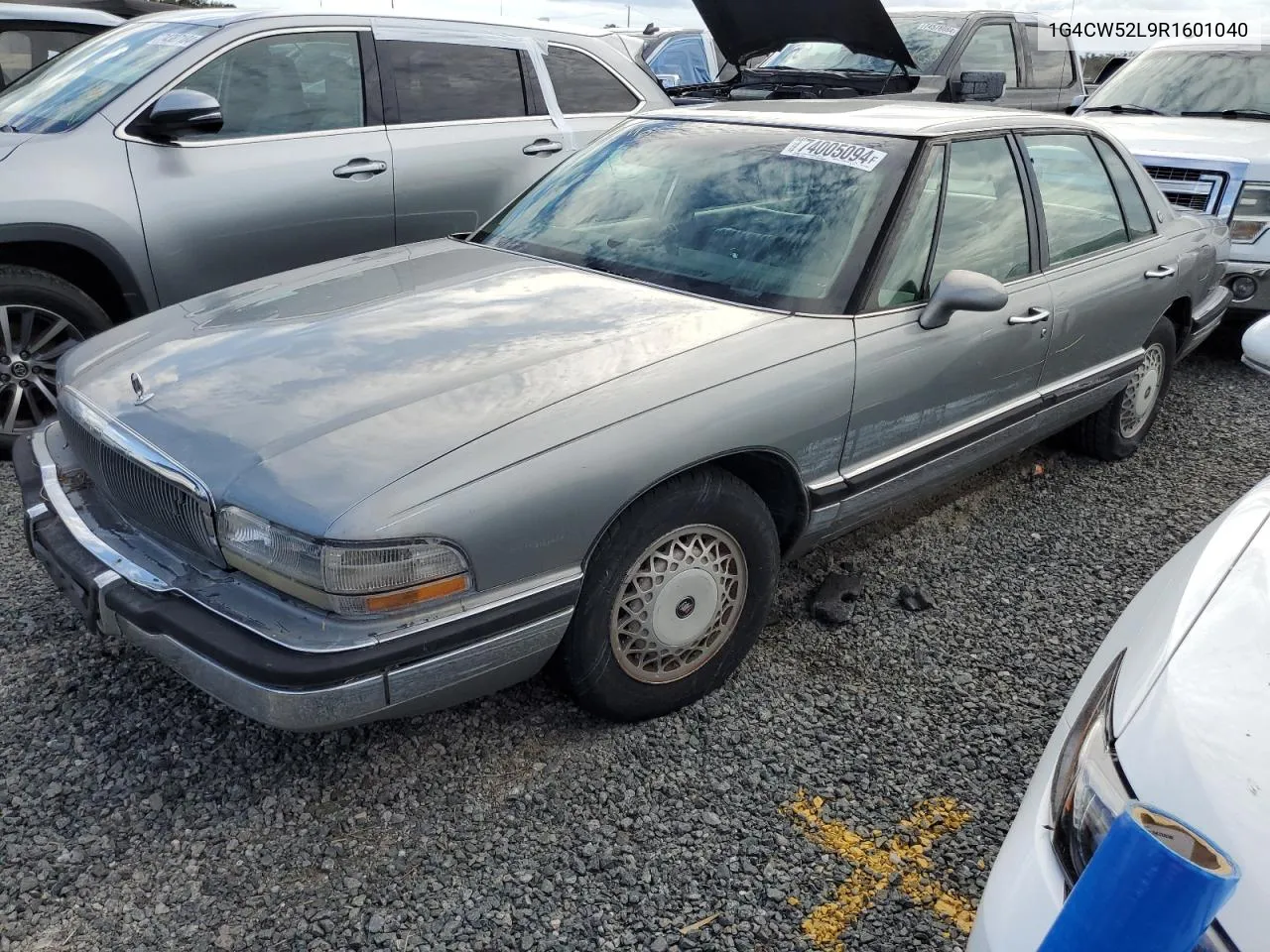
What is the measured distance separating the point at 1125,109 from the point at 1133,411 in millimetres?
3652

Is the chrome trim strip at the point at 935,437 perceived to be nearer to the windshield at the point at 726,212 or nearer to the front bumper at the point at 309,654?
the windshield at the point at 726,212

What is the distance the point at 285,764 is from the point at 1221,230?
15.5ft

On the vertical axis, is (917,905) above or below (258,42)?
below

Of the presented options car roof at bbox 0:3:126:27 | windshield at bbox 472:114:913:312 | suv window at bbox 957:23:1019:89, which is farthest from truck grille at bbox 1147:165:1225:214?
car roof at bbox 0:3:126:27

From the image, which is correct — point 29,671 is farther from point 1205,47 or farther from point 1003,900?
point 1205,47

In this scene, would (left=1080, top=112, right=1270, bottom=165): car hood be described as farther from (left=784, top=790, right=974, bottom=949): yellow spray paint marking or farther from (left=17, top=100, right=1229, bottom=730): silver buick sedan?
(left=784, top=790, right=974, bottom=949): yellow spray paint marking

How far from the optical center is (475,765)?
263 cm

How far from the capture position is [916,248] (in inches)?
123

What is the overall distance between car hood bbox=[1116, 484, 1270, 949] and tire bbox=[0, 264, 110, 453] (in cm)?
402

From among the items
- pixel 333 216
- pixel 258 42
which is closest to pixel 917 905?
pixel 333 216

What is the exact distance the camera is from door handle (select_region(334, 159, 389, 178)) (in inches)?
184

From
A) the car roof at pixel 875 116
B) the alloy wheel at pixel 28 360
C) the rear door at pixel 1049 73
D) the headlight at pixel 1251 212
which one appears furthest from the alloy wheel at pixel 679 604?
the rear door at pixel 1049 73

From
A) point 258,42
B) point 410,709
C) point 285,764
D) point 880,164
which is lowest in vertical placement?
point 285,764

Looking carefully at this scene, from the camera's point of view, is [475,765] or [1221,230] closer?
[475,765]
